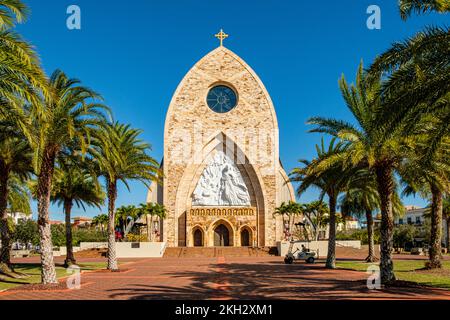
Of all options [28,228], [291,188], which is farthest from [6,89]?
[28,228]

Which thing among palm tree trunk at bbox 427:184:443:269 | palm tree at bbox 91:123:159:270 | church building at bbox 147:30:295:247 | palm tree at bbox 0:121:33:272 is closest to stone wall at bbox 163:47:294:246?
church building at bbox 147:30:295:247

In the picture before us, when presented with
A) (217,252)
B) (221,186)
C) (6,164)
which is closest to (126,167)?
(6,164)

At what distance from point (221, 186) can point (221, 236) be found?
505 cm

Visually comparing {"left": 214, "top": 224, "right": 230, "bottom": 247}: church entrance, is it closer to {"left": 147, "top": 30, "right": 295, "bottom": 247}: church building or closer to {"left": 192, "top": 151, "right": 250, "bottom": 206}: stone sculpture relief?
{"left": 147, "top": 30, "right": 295, "bottom": 247}: church building

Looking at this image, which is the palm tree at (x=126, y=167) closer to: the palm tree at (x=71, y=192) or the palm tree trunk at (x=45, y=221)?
the palm tree at (x=71, y=192)

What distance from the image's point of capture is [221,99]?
50.0 m

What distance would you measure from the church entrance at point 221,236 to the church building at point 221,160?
100 mm

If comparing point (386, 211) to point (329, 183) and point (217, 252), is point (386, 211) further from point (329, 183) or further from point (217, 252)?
point (217, 252)

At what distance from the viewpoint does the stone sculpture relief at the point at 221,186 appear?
48.2 metres

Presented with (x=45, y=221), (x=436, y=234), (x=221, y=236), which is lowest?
(x=221, y=236)

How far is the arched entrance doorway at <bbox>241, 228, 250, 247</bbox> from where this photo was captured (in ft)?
157

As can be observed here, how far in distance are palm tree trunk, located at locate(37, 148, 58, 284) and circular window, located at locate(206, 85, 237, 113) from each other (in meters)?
32.9
